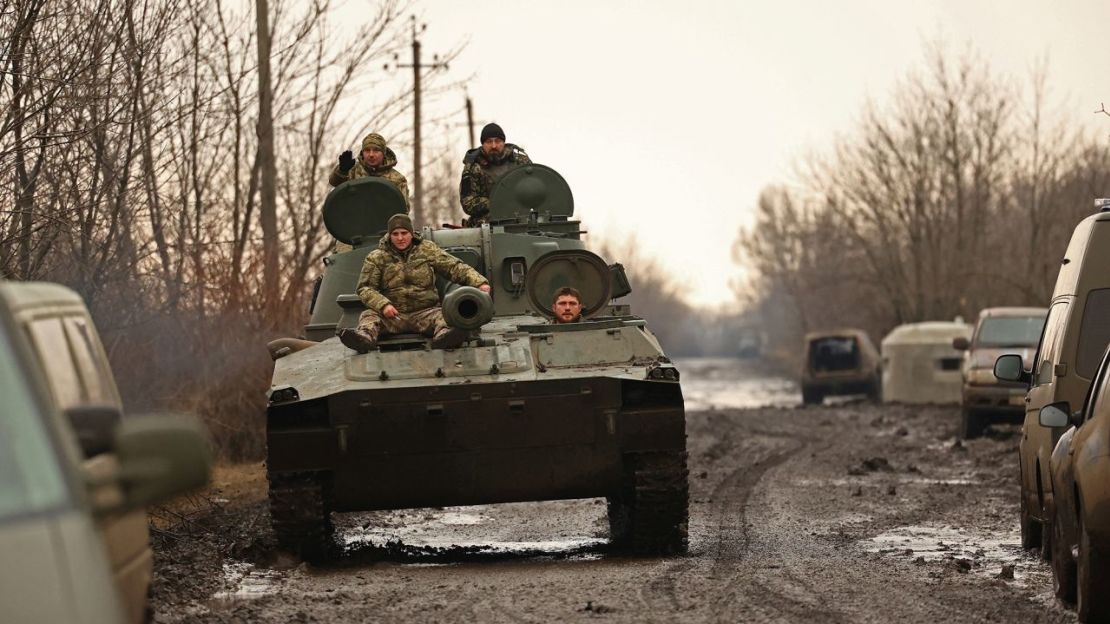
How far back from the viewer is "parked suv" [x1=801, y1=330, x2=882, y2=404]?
33.9 meters

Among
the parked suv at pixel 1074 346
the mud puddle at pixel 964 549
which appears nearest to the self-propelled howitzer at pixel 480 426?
the mud puddle at pixel 964 549

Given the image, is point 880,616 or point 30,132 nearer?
point 880,616

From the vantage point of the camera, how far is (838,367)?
34.4 meters

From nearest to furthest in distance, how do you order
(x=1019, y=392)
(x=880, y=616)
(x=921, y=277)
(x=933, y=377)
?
(x=880, y=616)
(x=1019, y=392)
(x=933, y=377)
(x=921, y=277)

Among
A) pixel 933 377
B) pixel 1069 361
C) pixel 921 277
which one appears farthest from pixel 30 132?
pixel 921 277

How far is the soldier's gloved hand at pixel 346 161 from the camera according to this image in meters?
13.4

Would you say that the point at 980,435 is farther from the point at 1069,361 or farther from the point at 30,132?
the point at 30,132

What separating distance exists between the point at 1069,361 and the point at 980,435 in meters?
11.1

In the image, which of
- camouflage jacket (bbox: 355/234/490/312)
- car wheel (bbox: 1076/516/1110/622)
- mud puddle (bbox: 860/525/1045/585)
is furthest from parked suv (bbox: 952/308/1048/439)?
car wheel (bbox: 1076/516/1110/622)

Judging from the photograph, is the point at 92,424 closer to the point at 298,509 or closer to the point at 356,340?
the point at 298,509

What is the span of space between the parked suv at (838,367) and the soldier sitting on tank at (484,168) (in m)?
20.8

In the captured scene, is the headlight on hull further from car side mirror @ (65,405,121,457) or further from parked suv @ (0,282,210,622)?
car side mirror @ (65,405,121,457)

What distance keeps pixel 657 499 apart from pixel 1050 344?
2.52 metres

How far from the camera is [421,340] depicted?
1084 cm
